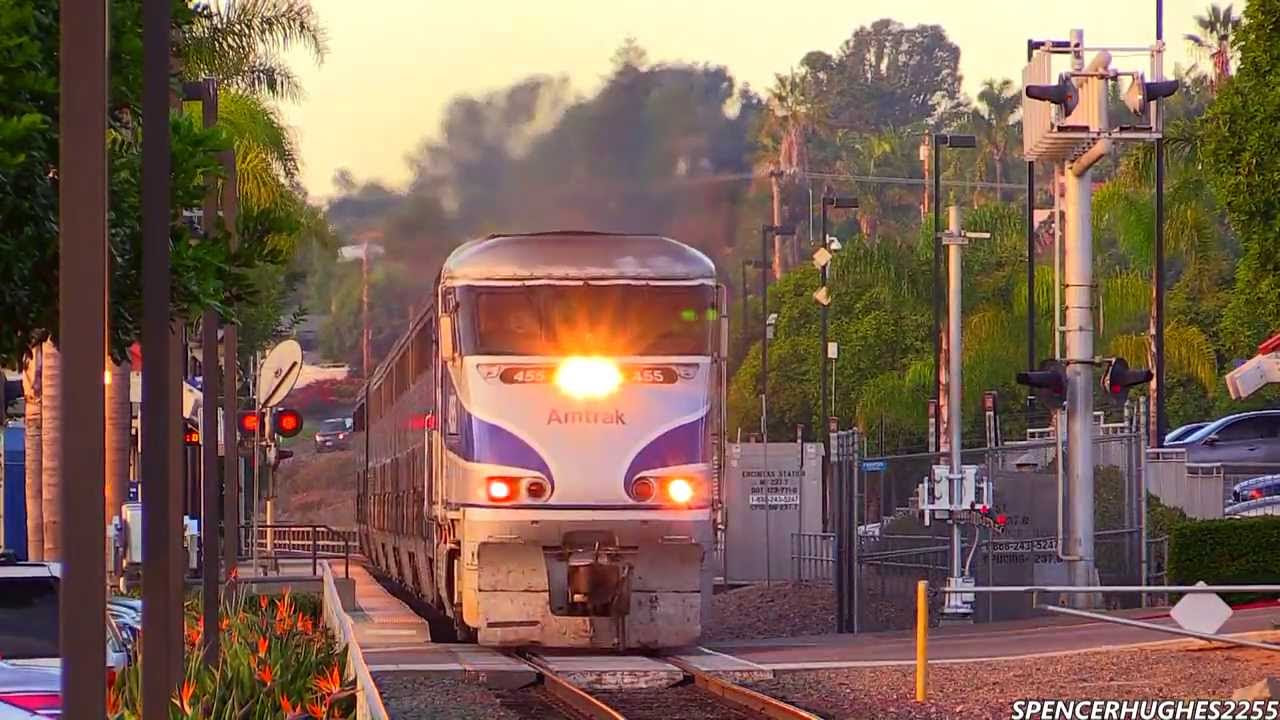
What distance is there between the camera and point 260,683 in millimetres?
14875

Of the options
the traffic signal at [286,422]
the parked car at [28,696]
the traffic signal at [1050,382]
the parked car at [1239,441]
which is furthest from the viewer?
the parked car at [1239,441]

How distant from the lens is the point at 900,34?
158 metres

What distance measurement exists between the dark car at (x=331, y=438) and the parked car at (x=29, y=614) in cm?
9239

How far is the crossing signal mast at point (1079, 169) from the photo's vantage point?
96.0 ft

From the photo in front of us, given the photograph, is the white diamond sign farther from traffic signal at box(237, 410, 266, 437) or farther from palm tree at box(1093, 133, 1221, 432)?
palm tree at box(1093, 133, 1221, 432)

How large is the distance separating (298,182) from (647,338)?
24363 millimetres

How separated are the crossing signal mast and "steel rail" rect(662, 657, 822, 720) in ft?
27.9

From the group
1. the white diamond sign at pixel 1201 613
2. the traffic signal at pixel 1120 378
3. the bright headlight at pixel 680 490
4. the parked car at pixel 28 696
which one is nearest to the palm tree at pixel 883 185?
the traffic signal at pixel 1120 378

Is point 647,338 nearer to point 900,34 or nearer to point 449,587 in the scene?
point 449,587

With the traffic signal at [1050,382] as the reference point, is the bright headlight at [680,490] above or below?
below

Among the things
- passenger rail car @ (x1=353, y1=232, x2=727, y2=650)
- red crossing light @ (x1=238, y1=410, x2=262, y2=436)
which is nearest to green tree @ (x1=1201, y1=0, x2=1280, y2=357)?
passenger rail car @ (x1=353, y1=232, x2=727, y2=650)

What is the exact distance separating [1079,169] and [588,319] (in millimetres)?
9556

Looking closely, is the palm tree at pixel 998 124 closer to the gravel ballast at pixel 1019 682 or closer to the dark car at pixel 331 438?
the dark car at pixel 331 438

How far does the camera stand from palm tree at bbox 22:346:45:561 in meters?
32.6
